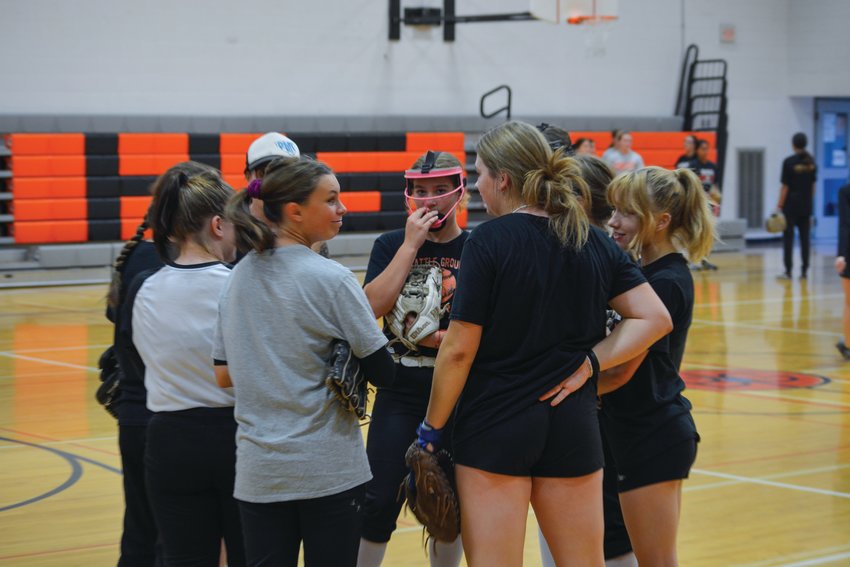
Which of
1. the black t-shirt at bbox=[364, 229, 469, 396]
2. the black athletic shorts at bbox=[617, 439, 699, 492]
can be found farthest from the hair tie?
the black athletic shorts at bbox=[617, 439, 699, 492]

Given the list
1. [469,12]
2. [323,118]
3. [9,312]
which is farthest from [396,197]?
[9,312]

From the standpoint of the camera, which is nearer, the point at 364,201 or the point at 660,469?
the point at 660,469

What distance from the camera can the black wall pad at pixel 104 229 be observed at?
1575 centimetres

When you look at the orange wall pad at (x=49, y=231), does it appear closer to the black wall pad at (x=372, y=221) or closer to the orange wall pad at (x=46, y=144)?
the orange wall pad at (x=46, y=144)

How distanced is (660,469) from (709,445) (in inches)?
143

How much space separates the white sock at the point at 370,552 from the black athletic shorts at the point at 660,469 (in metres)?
0.84

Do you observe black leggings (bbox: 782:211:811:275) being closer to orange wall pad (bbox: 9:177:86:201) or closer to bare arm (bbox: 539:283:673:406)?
orange wall pad (bbox: 9:177:86:201)

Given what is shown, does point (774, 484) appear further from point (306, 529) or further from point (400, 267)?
point (306, 529)

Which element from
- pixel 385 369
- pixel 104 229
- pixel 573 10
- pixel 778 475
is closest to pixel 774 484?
pixel 778 475

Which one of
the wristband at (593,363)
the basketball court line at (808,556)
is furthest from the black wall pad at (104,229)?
the wristband at (593,363)

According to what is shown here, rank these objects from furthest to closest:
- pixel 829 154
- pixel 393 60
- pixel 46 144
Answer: pixel 829 154 < pixel 393 60 < pixel 46 144

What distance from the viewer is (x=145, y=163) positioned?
16.1 metres

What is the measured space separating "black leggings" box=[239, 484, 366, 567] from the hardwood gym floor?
1.85 meters

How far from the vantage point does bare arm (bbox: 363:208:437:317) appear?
3719mm
